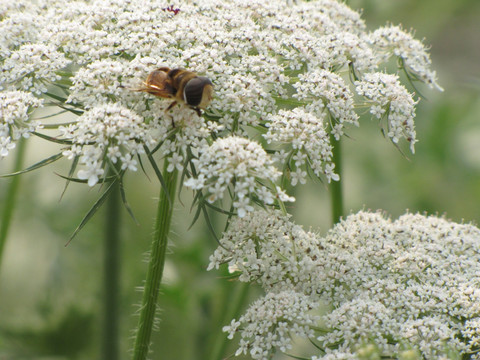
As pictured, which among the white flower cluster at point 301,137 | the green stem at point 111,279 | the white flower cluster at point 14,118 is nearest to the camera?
the white flower cluster at point 14,118

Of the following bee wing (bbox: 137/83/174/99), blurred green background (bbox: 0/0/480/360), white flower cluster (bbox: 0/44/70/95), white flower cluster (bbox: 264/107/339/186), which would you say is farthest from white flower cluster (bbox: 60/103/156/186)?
blurred green background (bbox: 0/0/480/360)

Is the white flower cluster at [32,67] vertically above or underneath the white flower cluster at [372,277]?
above

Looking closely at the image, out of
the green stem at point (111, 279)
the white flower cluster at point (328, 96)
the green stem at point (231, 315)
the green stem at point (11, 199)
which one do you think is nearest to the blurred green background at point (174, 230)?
the green stem at point (111, 279)

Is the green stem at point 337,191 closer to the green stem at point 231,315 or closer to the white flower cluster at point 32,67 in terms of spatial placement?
the green stem at point 231,315

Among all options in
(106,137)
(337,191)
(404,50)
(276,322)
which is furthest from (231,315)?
(404,50)

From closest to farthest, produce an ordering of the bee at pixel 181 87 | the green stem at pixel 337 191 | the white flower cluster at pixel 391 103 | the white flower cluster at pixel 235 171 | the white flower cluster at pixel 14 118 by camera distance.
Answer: the white flower cluster at pixel 235 171
the bee at pixel 181 87
the white flower cluster at pixel 14 118
the white flower cluster at pixel 391 103
the green stem at pixel 337 191
